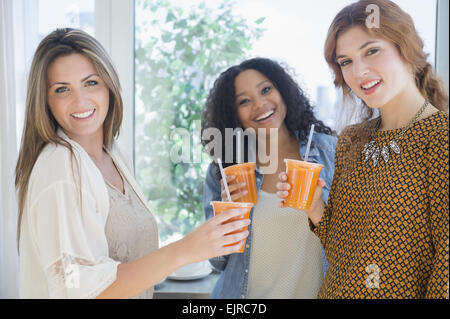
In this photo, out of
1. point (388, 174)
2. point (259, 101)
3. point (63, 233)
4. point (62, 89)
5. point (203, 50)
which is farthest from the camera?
point (203, 50)

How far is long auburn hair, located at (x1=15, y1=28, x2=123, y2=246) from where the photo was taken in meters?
1.04

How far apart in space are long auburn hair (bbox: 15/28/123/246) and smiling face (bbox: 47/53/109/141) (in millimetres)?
18

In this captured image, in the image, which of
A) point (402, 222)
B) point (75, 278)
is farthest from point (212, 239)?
point (402, 222)

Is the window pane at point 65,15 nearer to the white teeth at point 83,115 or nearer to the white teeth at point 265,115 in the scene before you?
the white teeth at point 83,115

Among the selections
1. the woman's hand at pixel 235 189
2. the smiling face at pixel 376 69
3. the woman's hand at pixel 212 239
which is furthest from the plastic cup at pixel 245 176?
the smiling face at pixel 376 69

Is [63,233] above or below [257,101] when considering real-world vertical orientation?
below

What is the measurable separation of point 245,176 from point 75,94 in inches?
25.1

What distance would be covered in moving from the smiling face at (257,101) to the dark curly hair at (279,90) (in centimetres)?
2

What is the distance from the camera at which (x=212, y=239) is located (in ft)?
3.23

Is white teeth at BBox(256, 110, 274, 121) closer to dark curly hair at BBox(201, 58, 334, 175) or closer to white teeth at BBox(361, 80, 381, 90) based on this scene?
dark curly hair at BBox(201, 58, 334, 175)

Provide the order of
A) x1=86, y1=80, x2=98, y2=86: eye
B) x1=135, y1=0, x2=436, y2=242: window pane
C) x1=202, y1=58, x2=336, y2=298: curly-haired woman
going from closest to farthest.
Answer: x1=86, y1=80, x2=98, y2=86: eye
x1=202, y1=58, x2=336, y2=298: curly-haired woman
x1=135, y1=0, x2=436, y2=242: window pane

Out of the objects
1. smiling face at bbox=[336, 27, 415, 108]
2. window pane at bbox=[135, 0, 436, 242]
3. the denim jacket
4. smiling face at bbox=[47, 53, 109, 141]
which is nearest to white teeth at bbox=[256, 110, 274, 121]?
the denim jacket

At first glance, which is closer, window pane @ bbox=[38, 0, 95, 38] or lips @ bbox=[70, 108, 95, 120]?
lips @ bbox=[70, 108, 95, 120]

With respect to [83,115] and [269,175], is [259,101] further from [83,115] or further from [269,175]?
[83,115]
